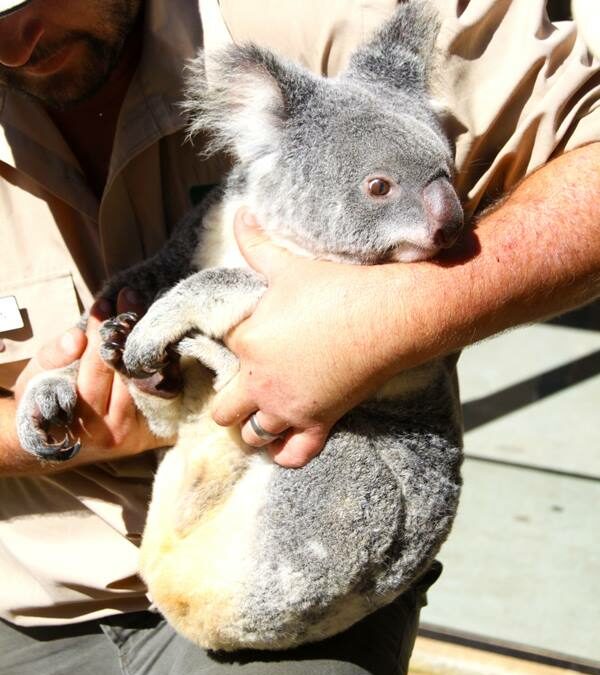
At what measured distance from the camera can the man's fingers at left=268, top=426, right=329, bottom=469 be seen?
1.69 metres

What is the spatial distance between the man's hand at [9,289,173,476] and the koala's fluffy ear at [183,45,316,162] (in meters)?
0.34

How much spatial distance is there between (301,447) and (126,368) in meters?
0.32

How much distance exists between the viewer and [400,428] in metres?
1.76

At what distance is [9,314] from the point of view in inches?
78.2

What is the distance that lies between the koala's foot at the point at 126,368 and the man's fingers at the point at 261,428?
0.15 metres

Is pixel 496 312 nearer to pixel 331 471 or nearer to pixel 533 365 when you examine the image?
pixel 331 471

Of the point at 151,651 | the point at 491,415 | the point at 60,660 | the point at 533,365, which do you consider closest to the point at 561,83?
the point at 151,651

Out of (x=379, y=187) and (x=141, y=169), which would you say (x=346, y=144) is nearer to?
(x=379, y=187)

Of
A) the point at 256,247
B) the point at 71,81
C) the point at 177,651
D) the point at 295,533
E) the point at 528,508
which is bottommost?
the point at 528,508

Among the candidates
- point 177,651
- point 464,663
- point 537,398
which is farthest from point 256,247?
point 537,398

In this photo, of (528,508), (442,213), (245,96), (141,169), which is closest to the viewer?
(442,213)

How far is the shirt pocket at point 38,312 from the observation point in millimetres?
1987

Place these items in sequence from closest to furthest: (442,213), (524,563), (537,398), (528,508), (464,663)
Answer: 1. (442,213)
2. (464,663)
3. (524,563)
4. (528,508)
5. (537,398)

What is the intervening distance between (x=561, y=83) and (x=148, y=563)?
1.11 meters
